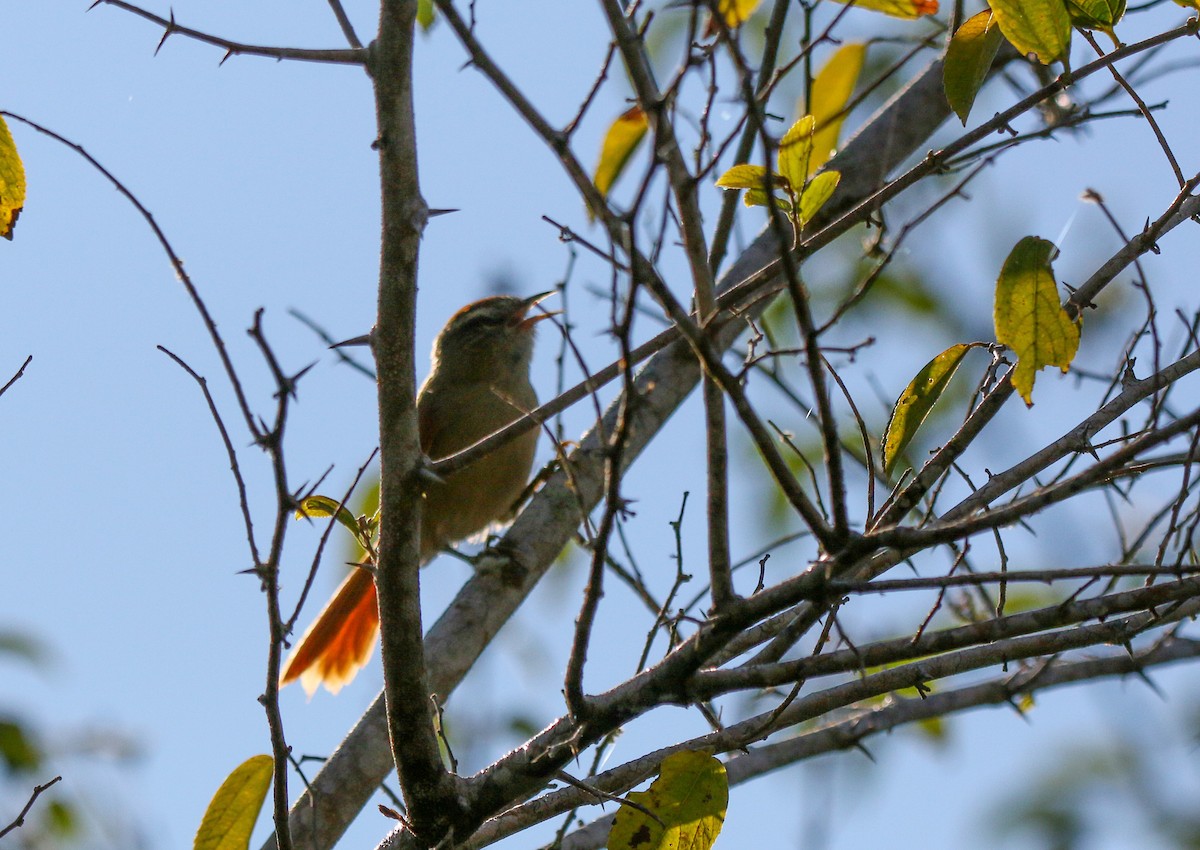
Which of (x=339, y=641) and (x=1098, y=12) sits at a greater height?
(x=339, y=641)

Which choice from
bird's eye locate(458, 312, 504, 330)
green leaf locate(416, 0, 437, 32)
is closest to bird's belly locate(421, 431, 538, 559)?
bird's eye locate(458, 312, 504, 330)

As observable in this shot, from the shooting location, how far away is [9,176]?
105 inches

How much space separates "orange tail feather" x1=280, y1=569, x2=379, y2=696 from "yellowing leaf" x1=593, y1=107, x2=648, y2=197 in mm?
2370

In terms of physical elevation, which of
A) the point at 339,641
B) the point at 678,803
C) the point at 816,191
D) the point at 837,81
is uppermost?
the point at 837,81

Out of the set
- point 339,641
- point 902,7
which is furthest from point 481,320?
point 902,7

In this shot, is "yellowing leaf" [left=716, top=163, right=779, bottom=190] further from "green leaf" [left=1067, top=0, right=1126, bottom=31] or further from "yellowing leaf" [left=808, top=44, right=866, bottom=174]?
"yellowing leaf" [left=808, top=44, right=866, bottom=174]

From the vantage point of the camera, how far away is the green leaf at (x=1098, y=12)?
2555 millimetres

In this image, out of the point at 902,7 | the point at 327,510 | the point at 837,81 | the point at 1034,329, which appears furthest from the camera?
the point at 837,81

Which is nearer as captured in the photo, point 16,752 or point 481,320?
point 16,752

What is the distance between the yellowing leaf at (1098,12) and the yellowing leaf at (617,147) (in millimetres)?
1588

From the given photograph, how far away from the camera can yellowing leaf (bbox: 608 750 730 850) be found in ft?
7.82

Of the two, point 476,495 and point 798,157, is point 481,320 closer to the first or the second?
point 476,495

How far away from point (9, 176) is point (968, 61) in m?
2.16

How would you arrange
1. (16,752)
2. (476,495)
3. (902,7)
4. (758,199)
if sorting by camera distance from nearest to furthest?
(758,199), (902,7), (16,752), (476,495)
